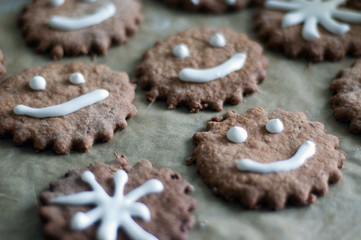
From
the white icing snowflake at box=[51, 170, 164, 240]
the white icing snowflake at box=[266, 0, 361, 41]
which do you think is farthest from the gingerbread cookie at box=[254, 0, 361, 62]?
the white icing snowflake at box=[51, 170, 164, 240]

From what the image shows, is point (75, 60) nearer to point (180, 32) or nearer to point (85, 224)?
point (180, 32)

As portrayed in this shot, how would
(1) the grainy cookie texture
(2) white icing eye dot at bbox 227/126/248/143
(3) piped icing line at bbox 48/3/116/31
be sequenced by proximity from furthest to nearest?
(3) piped icing line at bbox 48/3/116/31
(1) the grainy cookie texture
(2) white icing eye dot at bbox 227/126/248/143

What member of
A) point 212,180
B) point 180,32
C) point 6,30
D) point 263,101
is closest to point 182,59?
point 180,32

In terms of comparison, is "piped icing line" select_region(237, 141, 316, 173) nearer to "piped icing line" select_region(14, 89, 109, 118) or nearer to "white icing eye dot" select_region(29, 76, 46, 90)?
"piped icing line" select_region(14, 89, 109, 118)

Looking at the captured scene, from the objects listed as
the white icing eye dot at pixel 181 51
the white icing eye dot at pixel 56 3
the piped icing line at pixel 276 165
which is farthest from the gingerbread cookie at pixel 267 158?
the white icing eye dot at pixel 56 3

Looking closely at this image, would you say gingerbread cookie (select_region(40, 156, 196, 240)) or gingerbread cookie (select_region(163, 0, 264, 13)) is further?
gingerbread cookie (select_region(163, 0, 264, 13))

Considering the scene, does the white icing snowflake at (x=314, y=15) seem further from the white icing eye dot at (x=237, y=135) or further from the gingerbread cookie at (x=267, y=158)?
the white icing eye dot at (x=237, y=135)
